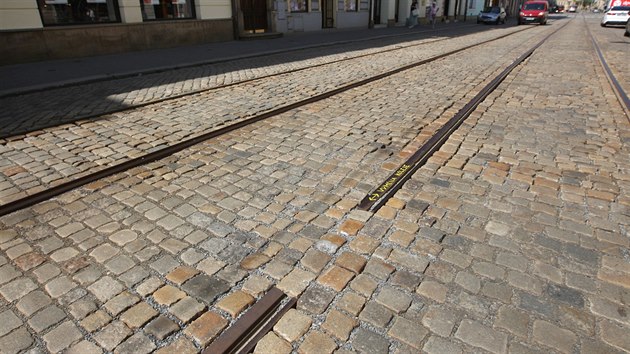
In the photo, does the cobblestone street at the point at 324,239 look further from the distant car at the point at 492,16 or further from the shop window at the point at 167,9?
the distant car at the point at 492,16

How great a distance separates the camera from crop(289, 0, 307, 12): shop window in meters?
20.9

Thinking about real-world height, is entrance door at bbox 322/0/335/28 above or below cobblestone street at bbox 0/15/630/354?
above

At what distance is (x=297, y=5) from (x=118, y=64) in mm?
12209

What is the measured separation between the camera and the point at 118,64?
11.6 meters

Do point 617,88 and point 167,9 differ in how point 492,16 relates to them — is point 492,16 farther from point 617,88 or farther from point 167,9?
point 617,88

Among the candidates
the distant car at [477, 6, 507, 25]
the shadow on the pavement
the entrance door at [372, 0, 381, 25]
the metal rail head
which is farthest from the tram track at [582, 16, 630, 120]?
the distant car at [477, 6, 507, 25]

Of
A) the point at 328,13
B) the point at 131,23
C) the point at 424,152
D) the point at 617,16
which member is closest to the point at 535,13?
the point at 617,16

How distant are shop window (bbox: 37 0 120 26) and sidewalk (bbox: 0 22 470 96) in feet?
4.05

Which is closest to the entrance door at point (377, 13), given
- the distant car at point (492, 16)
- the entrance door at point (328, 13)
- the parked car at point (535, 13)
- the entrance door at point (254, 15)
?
the entrance door at point (328, 13)

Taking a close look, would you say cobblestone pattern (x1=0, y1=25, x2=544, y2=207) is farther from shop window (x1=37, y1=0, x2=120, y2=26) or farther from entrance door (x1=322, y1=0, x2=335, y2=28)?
entrance door (x1=322, y1=0, x2=335, y2=28)

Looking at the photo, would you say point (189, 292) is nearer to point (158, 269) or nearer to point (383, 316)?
point (158, 269)

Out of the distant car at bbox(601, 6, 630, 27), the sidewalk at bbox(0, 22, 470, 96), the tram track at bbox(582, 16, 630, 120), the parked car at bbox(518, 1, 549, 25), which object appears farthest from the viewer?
the parked car at bbox(518, 1, 549, 25)

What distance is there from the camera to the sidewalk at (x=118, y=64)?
9.28 meters

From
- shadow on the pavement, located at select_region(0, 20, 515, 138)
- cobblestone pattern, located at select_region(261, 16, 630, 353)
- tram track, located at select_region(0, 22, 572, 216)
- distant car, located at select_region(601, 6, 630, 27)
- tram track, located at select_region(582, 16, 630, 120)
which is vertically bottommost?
cobblestone pattern, located at select_region(261, 16, 630, 353)
